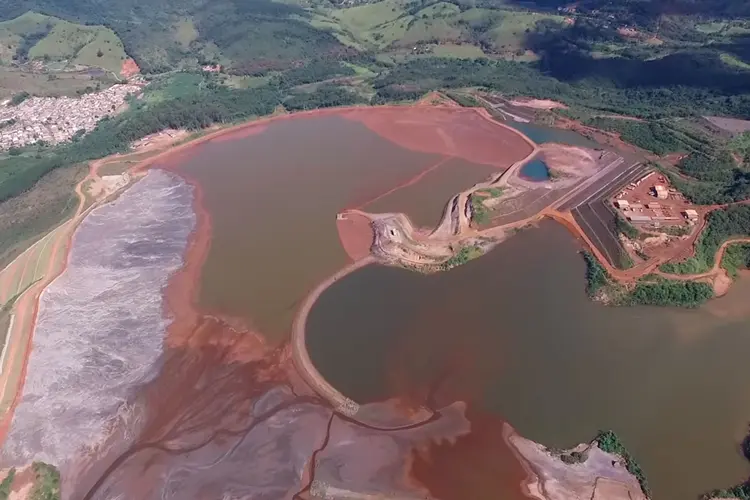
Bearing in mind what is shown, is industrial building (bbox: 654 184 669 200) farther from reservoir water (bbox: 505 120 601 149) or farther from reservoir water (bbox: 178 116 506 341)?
reservoir water (bbox: 178 116 506 341)

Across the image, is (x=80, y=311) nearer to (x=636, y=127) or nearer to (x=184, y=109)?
(x=184, y=109)

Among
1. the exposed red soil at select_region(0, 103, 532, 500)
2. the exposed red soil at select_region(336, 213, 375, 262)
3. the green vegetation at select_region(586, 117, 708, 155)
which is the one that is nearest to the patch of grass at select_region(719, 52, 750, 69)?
the green vegetation at select_region(586, 117, 708, 155)

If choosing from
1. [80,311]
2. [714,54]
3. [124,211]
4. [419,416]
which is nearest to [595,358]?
[419,416]

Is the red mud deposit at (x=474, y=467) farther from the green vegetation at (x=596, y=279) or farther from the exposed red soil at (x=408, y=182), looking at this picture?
the exposed red soil at (x=408, y=182)

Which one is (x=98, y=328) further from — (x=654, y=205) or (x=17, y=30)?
(x=17, y=30)

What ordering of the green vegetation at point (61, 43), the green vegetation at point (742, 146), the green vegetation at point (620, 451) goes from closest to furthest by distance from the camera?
the green vegetation at point (620, 451)
the green vegetation at point (742, 146)
the green vegetation at point (61, 43)

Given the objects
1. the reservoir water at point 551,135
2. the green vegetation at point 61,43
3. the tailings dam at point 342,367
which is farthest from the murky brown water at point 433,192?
the green vegetation at point 61,43

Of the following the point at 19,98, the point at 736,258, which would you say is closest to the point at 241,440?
the point at 736,258
